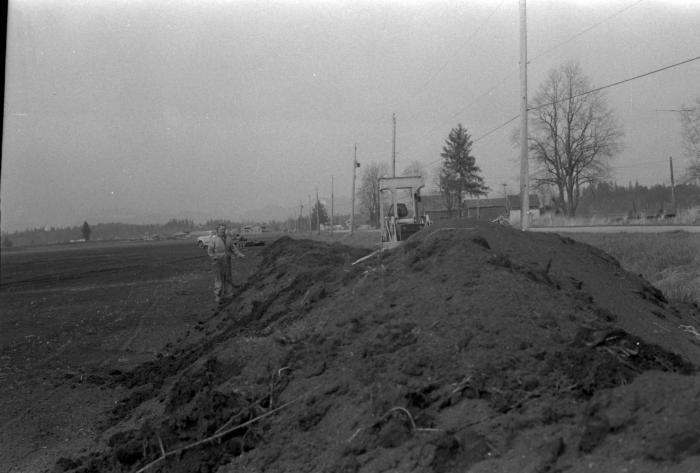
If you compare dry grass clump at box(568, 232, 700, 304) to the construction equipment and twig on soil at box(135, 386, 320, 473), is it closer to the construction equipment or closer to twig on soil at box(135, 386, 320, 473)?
the construction equipment

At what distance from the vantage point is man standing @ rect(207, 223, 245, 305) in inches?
564

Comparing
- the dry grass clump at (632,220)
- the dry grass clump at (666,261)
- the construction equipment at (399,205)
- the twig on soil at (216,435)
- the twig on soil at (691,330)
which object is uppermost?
the construction equipment at (399,205)

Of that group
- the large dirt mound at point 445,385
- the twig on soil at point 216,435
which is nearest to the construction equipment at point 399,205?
the large dirt mound at point 445,385

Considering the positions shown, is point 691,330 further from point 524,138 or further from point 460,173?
point 460,173

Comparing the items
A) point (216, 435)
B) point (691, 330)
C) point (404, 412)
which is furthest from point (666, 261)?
point (216, 435)

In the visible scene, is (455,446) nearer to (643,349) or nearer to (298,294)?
(643,349)

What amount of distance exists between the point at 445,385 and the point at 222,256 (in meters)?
10.6

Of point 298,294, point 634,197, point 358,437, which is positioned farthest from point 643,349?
point 634,197

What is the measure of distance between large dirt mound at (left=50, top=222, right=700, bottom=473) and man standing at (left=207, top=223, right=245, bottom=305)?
6.77m

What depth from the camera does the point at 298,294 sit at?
32.4 feet

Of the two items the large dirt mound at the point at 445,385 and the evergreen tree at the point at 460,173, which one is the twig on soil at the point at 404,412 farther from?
the evergreen tree at the point at 460,173

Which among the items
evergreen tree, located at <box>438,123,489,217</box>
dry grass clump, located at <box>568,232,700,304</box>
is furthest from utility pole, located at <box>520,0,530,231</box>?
evergreen tree, located at <box>438,123,489,217</box>

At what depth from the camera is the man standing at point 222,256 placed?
1434 cm

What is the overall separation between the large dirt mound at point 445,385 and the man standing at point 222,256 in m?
6.77
